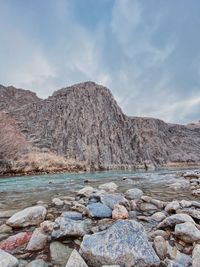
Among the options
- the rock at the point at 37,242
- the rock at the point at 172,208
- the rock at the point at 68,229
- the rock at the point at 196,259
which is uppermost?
the rock at the point at 172,208

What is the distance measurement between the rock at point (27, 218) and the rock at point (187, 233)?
10.6 ft

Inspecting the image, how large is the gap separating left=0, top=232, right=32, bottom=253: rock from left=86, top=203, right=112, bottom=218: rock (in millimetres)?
1883

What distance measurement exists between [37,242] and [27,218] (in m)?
1.40

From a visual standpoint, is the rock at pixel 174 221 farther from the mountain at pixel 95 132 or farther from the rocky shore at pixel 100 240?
the mountain at pixel 95 132

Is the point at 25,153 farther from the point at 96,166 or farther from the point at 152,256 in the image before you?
the point at 152,256

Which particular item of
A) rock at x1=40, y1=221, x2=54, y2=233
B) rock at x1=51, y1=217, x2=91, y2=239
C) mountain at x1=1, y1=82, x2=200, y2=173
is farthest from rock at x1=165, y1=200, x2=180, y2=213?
mountain at x1=1, y1=82, x2=200, y2=173

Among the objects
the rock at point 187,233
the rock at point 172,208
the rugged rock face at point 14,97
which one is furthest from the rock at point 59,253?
the rugged rock face at point 14,97

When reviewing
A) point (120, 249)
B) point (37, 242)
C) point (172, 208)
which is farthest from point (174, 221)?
point (37, 242)

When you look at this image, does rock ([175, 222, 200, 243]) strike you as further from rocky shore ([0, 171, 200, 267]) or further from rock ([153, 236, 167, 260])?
rock ([153, 236, 167, 260])

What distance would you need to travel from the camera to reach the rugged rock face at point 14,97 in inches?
2674

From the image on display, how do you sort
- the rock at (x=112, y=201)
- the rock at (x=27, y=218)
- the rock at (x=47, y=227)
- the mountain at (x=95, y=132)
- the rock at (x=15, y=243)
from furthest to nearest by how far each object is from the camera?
the mountain at (x=95, y=132), the rock at (x=112, y=201), the rock at (x=27, y=218), the rock at (x=47, y=227), the rock at (x=15, y=243)

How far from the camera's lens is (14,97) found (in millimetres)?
75750

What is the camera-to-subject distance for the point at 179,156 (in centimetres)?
8038

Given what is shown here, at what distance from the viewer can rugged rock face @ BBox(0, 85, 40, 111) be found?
67.9 meters
